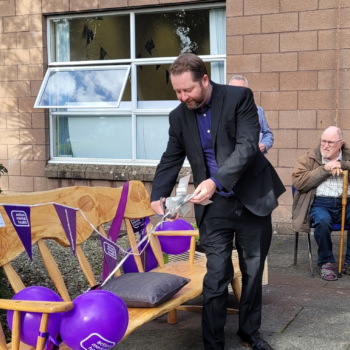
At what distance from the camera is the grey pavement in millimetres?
4191

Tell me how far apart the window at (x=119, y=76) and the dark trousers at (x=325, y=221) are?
3.18 meters

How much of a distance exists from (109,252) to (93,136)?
577 centimetres

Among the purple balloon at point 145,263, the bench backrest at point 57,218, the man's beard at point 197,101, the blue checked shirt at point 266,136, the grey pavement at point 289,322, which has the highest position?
the man's beard at point 197,101

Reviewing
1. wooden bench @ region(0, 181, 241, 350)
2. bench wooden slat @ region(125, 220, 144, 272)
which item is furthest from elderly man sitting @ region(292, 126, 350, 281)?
bench wooden slat @ region(125, 220, 144, 272)

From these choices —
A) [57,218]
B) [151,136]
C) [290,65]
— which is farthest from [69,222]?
[151,136]

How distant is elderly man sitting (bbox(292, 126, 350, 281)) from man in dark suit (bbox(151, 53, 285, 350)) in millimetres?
2081

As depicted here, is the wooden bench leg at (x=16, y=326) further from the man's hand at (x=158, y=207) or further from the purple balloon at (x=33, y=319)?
the man's hand at (x=158, y=207)

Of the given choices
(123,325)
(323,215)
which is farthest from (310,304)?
(123,325)

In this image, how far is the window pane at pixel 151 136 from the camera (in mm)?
9219

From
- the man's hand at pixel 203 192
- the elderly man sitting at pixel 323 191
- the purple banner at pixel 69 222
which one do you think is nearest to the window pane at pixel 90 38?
the elderly man sitting at pixel 323 191

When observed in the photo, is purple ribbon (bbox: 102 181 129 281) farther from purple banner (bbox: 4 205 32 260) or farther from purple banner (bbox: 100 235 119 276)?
purple banner (bbox: 4 205 32 260)

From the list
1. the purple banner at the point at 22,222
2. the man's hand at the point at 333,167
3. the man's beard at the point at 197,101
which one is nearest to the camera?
the purple banner at the point at 22,222

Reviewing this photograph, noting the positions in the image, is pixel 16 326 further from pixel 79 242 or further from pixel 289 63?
pixel 289 63

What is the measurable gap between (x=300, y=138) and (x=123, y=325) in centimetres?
562
